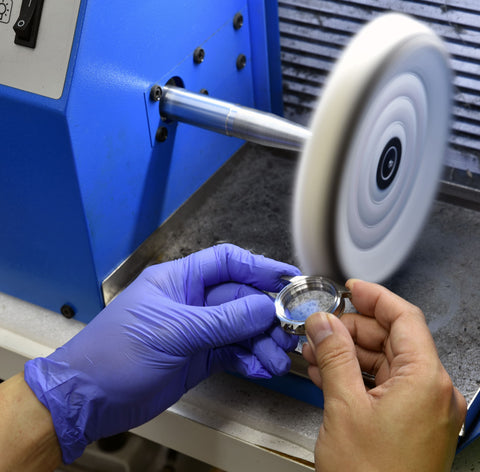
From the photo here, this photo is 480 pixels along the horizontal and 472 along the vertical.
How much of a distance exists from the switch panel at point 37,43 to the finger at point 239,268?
1.31 feet

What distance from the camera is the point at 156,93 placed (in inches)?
50.5

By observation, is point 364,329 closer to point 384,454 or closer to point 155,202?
point 384,454

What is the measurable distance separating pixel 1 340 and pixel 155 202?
44 centimetres

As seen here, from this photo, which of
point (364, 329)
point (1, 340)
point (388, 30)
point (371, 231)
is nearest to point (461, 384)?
point (364, 329)

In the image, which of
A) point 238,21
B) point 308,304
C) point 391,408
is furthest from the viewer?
point 238,21

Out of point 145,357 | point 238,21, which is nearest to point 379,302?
point 145,357

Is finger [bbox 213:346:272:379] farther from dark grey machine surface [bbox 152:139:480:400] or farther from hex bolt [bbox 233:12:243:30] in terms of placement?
hex bolt [bbox 233:12:243:30]

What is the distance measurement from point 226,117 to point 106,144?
251 mm

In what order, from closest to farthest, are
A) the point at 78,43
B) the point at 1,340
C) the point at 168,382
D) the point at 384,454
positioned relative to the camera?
the point at 384,454, the point at 78,43, the point at 168,382, the point at 1,340

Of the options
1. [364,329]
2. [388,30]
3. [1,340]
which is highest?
[388,30]

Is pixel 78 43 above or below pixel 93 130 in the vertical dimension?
above

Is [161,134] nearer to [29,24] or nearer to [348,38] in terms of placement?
[29,24]

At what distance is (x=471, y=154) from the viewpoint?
1445 mm

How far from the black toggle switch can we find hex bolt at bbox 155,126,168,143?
0.32 m
